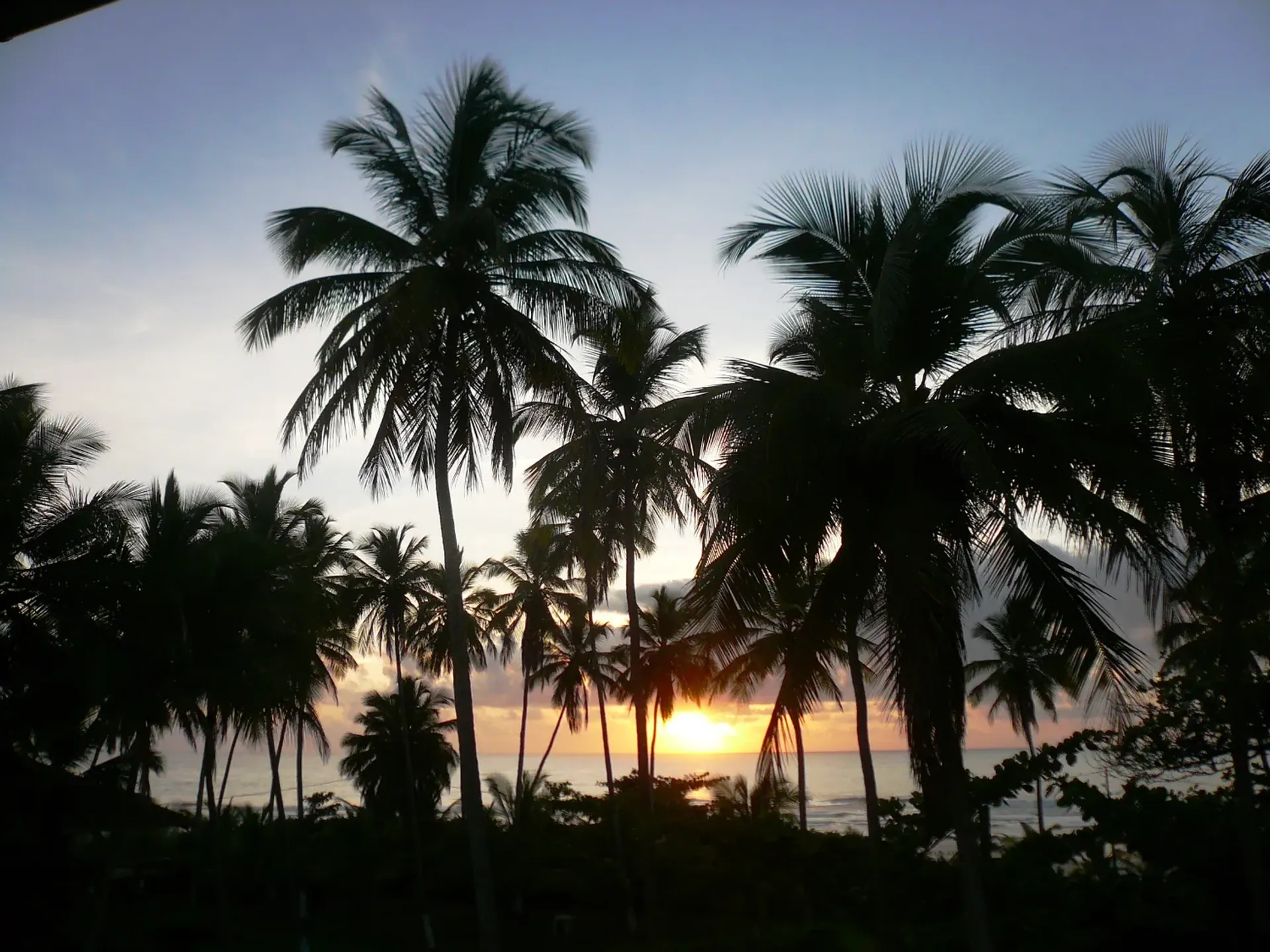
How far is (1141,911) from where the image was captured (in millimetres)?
14891

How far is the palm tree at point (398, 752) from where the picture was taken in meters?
35.7

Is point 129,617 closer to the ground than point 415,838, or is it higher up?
higher up

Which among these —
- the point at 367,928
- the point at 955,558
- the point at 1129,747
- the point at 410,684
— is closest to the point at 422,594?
the point at 410,684

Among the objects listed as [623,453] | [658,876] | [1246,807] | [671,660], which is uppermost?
[623,453]

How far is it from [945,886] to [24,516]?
17.6 meters

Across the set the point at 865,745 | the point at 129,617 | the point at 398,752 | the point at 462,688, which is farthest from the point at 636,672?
the point at 398,752

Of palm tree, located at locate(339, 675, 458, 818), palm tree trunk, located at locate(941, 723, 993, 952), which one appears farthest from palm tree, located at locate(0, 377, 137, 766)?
palm tree, located at locate(339, 675, 458, 818)

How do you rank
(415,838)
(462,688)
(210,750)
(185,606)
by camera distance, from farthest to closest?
(415,838) < (210,750) < (185,606) < (462,688)

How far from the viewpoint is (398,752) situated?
35938mm

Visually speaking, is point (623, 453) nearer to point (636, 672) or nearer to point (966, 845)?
point (636, 672)

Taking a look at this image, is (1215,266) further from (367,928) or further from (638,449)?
(367,928)

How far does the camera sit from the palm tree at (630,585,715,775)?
9039 mm

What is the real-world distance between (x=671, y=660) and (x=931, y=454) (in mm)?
13621

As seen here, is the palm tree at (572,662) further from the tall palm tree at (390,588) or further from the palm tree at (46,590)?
the palm tree at (46,590)
